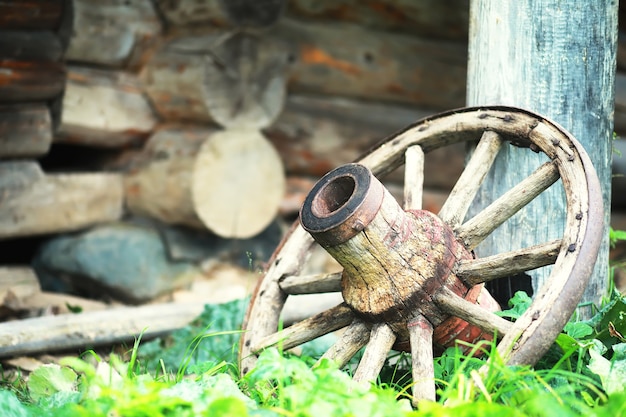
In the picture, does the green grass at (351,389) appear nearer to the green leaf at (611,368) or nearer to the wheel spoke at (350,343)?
the green leaf at (611,368)

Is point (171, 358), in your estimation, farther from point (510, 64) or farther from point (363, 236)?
point (510, 64)

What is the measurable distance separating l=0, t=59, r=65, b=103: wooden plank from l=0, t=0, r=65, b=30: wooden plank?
0.17 metres

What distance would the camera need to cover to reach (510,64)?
7.83ft

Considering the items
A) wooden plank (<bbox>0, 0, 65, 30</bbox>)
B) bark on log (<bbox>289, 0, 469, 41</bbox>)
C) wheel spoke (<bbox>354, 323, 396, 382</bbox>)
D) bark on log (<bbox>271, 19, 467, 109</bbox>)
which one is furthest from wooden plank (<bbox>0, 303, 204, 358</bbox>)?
bark on log (<bbox>289, 0, 469, 41</bbox>)

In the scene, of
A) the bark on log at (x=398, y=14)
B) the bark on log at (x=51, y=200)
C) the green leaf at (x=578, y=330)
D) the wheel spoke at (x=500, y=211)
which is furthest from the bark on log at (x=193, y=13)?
the green leaf at (x=578, y=330)

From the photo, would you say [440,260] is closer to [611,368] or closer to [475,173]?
[475,173]

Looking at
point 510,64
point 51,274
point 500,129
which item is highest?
point 510,64

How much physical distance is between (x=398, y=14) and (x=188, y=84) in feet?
4.80

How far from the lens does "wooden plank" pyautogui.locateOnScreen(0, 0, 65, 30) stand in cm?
345

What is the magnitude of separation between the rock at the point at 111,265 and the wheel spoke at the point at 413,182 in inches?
79.3

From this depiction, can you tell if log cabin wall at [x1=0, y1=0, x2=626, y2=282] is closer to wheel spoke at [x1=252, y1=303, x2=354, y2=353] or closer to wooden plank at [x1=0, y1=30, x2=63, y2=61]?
wooden plank at [x1=0, y1=30, x2=63, y2=61]

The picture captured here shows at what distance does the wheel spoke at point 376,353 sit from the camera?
6.53ft

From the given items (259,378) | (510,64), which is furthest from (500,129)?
(259,378)

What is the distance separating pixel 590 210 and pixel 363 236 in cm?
56
